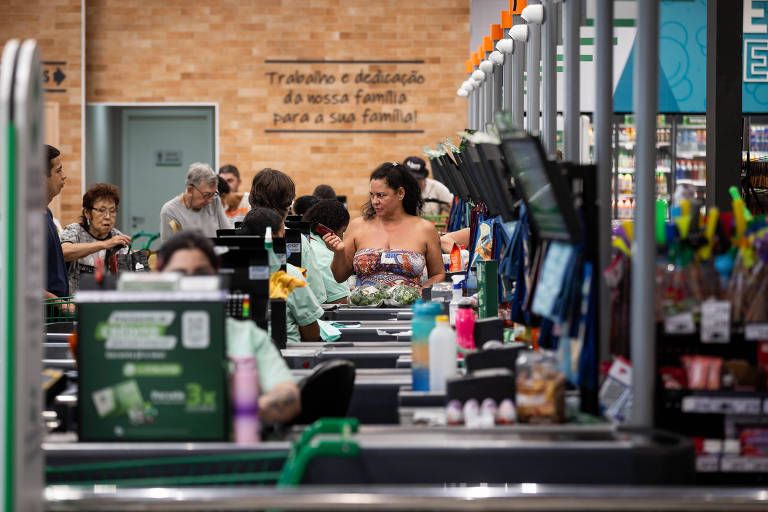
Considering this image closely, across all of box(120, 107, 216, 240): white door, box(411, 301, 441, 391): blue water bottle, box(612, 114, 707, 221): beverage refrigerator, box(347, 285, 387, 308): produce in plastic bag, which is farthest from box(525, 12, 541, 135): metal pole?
box(120, 107, 216, 240): white door

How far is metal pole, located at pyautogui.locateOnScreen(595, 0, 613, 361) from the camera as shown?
281 centimetres

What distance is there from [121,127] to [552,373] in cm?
1153

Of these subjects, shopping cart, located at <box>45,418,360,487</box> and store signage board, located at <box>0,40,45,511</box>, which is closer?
store signage board, located at <box>0,40,45,511</box>

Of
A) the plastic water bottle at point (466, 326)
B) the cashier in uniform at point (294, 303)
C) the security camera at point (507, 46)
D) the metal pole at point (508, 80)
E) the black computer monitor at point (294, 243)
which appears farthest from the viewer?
the metal pole at point (508, 80)

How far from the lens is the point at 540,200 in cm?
276

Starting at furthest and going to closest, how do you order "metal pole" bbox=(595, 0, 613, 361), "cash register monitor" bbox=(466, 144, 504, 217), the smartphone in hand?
the smartphone in hand
"cash register monitor" bbox=(466, 144, 504, 217)
"metal pole" bbox=(595, 0, 613, 361)

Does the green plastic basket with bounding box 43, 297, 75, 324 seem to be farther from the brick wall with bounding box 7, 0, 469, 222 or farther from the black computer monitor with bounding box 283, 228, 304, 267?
the brick wall with bounding box 7, 0, 469, 222

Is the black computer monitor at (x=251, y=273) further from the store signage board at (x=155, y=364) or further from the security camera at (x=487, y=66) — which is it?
the security camera at (x=487, y=66)

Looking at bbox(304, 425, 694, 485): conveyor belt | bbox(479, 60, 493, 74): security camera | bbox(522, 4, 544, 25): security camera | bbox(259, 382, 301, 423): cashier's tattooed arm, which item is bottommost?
bbox(304, 425, 694, 485): conveyor belt

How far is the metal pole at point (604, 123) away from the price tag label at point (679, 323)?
0.91 ft

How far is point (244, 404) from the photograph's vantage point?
7.89ft

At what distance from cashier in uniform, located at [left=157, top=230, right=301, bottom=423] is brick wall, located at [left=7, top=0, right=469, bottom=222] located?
1002 centimetres

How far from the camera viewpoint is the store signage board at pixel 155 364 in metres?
2.33

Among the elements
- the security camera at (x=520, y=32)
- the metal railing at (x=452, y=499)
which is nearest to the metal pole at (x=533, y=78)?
the security camera at (x=520, y=32)
